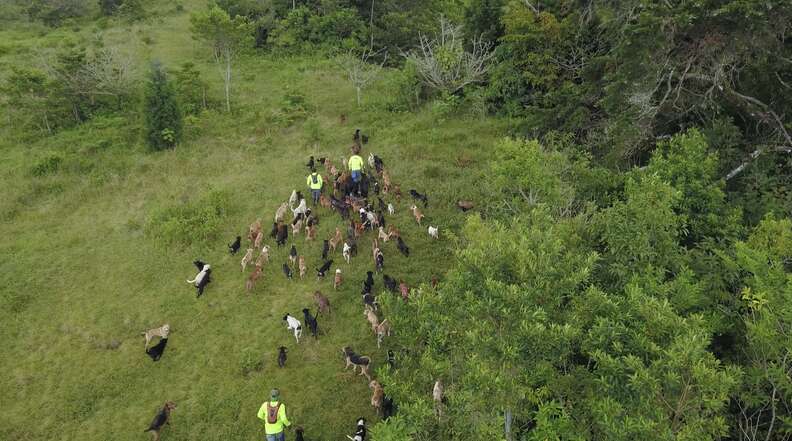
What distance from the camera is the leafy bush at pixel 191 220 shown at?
1972 centimetres

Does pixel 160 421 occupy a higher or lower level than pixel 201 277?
lower

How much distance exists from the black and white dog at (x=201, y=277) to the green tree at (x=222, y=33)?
18.8 meters

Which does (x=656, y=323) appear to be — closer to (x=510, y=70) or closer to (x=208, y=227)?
(x=208, y=227)

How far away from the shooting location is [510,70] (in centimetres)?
2689

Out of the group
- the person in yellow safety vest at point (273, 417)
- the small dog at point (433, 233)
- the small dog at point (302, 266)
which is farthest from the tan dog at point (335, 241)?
the person in yellow safety vest at point (273, 417)

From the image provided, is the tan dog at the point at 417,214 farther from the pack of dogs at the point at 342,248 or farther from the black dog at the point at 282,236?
the black dog at the point at 282,236

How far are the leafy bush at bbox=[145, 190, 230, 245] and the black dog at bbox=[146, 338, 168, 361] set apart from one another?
5.50 m

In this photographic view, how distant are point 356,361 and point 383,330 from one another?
1.20 m

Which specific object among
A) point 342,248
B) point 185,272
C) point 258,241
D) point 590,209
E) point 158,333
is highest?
point 590,209

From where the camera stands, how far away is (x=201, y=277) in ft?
55.5

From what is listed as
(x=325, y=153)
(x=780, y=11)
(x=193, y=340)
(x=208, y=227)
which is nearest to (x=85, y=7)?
(x=325, y=153)

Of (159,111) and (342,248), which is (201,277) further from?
(159,111)

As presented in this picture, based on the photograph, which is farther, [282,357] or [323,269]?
[323,269]

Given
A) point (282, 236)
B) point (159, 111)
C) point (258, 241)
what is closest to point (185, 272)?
point (258, 241)
